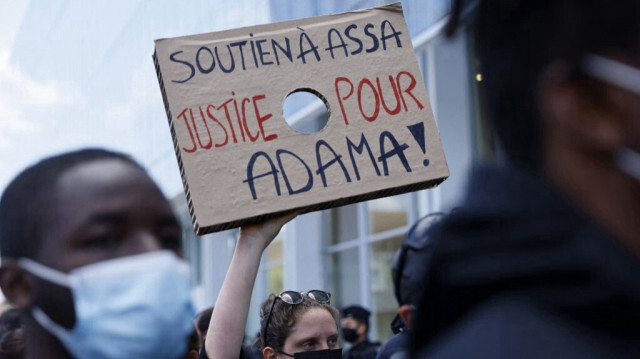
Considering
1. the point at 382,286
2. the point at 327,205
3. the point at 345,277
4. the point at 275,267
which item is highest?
the point at 327,205

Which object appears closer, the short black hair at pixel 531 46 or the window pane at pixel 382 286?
the short black hair at pixel 531 46

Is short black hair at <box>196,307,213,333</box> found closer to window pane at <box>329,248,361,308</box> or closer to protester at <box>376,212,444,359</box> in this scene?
protester at <box>376,212,444,359</box>

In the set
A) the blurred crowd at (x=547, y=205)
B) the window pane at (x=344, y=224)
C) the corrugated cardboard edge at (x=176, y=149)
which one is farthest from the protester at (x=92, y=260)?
the window pane at (x=344, y=224)

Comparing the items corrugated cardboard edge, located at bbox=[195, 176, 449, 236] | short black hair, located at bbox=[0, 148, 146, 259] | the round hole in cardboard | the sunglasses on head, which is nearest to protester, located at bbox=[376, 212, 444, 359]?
corrugated cardboard edge, located at bbox=[195, 176, 449, 236]

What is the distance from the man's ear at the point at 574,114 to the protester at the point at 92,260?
97 centimetres

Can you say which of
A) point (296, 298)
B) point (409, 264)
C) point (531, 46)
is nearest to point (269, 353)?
point (296, 298)

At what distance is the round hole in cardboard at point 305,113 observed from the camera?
1142cm

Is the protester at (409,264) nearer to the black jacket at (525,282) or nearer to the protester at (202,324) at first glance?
the protester at (202,324)

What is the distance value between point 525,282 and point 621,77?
9.1 inches

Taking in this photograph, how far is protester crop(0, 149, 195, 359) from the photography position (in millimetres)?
1598

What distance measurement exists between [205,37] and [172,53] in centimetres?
12

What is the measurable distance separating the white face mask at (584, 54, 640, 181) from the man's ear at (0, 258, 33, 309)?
47.3 inches

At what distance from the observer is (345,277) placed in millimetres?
12812

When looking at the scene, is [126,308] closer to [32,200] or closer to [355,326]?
[32,200]
